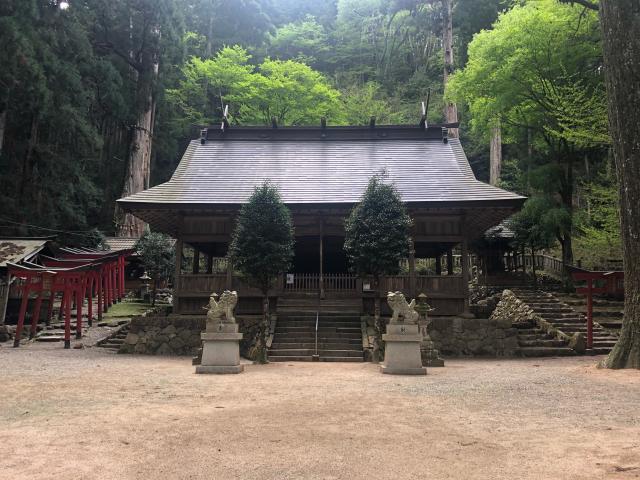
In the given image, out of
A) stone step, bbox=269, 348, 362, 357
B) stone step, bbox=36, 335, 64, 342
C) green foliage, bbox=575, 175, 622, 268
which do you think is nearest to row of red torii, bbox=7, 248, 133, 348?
stone step, bbox=36, 335, 64, 342

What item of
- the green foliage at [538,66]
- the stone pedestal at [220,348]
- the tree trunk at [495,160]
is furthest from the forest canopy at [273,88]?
the stone pedestal at [220,348]

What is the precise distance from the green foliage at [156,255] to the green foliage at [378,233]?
44.7 ft

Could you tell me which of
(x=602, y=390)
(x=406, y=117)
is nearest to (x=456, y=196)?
(x=602, y=390)

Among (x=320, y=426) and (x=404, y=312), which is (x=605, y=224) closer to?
(x=404, y=312)

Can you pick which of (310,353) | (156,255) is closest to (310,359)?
(310,353)

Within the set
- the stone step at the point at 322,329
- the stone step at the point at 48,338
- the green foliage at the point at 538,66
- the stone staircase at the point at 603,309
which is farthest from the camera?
the green foliage at the point at 538,66

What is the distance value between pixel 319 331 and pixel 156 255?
40.1 feet

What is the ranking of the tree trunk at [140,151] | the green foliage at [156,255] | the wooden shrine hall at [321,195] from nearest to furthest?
the wooden shrine hall at [321,195], the green foliage at [156,255], the tree trunk at [140,151]

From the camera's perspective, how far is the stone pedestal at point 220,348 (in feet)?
28.9

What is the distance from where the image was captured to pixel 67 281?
13.9 m

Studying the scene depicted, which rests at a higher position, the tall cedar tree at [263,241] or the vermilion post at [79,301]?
the tall cedar tree at [263,241]

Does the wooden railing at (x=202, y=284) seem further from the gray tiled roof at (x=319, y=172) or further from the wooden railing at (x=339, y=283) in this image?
the wooden railing at (x=339, y=283)

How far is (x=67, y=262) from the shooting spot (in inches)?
705

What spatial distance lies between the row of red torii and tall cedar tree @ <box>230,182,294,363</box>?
20.1 ft
